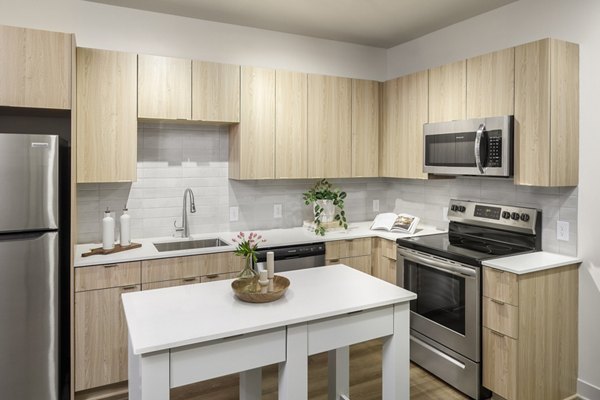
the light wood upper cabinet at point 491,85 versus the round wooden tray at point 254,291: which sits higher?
the light wood upper cabinet at point 491,85

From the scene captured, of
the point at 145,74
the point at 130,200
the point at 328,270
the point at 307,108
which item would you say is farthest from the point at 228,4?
the point at 328,270

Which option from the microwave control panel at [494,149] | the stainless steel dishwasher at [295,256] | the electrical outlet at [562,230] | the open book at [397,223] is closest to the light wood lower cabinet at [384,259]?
the open book at [397,223]

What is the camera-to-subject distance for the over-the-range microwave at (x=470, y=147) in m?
2.79

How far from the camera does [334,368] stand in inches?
96.0

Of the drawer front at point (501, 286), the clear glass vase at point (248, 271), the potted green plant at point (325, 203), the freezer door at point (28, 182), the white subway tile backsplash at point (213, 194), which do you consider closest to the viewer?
the clear glass vase at point (248, 271)

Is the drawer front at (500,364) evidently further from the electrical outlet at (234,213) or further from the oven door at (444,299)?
the electrical outlet at (234,213)

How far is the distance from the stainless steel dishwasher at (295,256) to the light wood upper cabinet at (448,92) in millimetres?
1454

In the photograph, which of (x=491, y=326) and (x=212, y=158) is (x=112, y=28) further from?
(x=491, y=326)

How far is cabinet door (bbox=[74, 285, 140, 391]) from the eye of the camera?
2682 mm

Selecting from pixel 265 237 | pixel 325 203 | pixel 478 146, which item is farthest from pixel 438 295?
pixel 265 237

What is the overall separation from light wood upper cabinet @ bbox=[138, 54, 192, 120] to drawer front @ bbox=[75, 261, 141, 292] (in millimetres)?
1106

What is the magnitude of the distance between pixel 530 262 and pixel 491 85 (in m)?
1.24

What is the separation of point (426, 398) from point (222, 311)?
1755 millimetres

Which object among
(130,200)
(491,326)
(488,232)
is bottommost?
(491,326)
